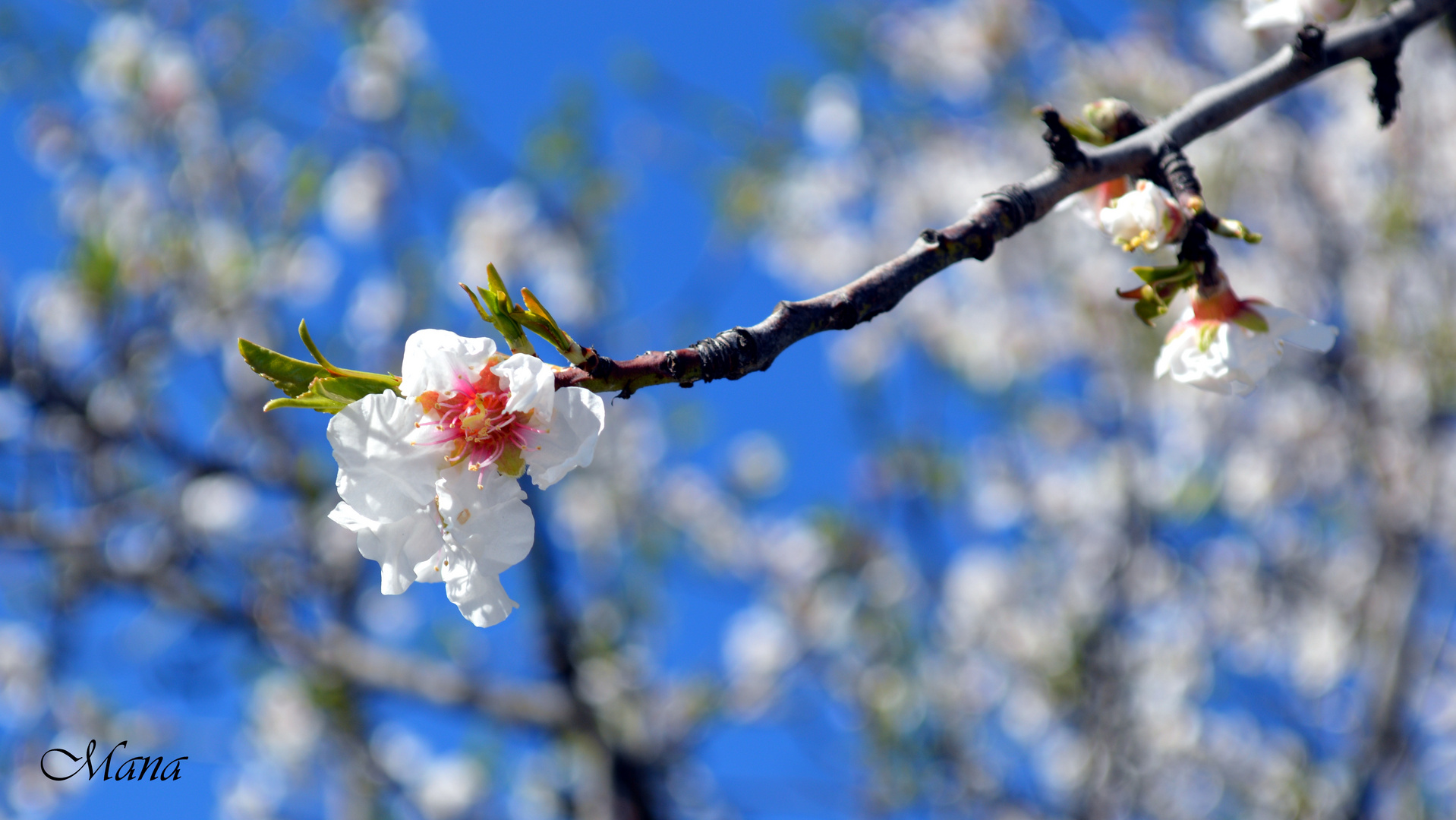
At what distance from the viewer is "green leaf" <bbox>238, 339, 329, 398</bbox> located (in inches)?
40.1

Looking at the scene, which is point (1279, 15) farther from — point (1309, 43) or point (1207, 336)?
point (1207, 336)

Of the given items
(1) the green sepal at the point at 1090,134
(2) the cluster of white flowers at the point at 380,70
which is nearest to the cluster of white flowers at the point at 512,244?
(2) the cluster of white flowers at the point at 380,70

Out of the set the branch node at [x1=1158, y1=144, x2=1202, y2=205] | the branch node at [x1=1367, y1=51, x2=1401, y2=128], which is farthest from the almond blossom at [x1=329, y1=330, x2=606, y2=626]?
the branch node at [x1=1367, y1=51, x2=1401, y2=128]

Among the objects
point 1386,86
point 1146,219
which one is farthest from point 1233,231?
point 1386,86

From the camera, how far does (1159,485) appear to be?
5.66 meters

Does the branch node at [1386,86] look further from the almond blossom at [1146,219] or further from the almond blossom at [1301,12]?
the almond blossom at [1146,219]

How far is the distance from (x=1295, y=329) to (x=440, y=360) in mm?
1218

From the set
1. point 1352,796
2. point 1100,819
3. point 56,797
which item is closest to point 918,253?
point 1352,796

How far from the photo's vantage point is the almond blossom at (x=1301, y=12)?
63.8 inches

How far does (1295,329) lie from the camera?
1448mm

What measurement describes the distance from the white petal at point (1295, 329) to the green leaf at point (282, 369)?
1288 millimetres

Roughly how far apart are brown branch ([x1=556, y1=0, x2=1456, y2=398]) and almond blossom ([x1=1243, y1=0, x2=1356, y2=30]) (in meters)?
0.08

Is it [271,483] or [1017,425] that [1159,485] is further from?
[271,483]

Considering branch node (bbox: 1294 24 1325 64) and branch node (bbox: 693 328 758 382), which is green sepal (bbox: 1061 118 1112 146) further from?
branch node (bbox: 693 328 758 382)
